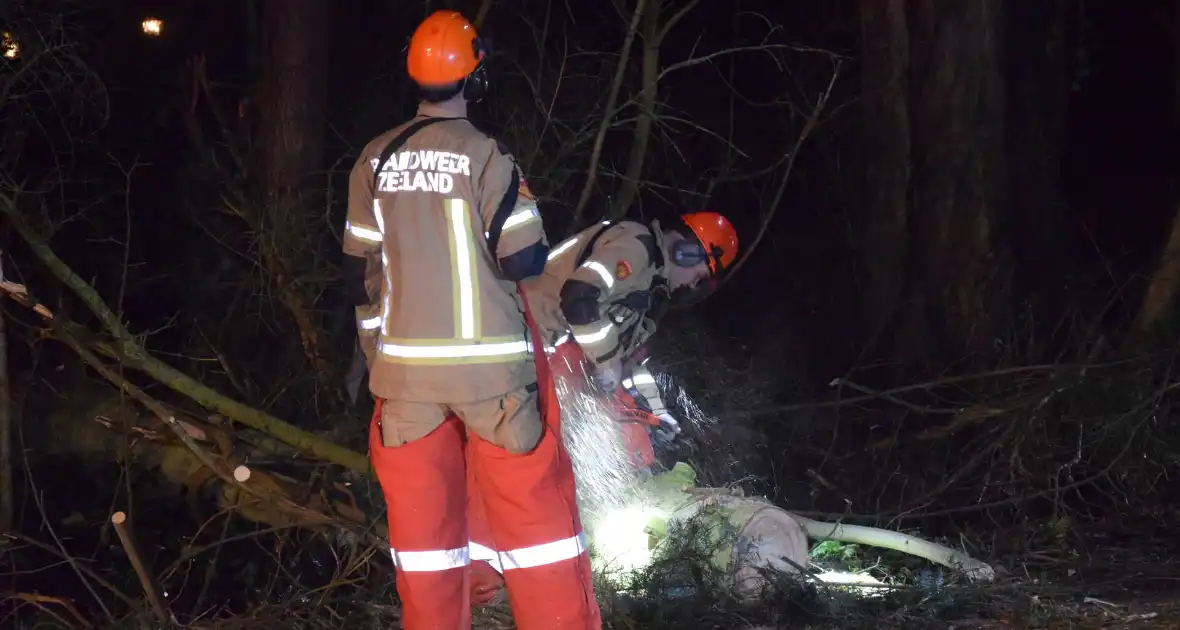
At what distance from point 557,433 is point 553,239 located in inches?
126

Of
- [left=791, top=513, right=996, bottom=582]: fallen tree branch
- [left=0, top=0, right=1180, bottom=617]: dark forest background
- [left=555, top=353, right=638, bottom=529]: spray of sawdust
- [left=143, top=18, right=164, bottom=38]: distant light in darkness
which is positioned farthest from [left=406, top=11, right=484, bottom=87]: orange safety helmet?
[left=143, top=18, right=164, bottom=38]: distant light in darkness

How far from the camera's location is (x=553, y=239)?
21.2ft

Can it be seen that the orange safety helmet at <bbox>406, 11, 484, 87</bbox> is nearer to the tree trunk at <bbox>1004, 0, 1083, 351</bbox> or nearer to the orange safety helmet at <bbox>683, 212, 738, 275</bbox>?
the orange safety helmet at <bbox>683, 212, 738, 275</bbox>

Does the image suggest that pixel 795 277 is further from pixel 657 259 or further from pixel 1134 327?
pixel 657 259

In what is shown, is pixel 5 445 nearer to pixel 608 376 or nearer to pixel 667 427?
pixel 608 376

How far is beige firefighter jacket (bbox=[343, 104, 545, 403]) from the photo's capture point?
316cm

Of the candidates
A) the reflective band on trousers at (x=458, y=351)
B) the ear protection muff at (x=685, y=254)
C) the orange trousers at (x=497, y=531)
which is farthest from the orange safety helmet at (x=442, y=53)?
the ear protection muff at (x=685, y=254)

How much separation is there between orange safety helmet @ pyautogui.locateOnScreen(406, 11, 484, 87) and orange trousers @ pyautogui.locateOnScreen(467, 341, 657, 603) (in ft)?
3.06

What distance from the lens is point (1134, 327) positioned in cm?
606

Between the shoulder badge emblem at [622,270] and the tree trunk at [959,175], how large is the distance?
317 cm

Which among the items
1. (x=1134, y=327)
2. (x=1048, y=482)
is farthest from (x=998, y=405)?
(x=1134, y=327)

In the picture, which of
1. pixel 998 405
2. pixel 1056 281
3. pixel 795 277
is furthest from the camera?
pixel 795 277

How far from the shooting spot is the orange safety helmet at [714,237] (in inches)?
182

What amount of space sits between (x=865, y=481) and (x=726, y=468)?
81cm
